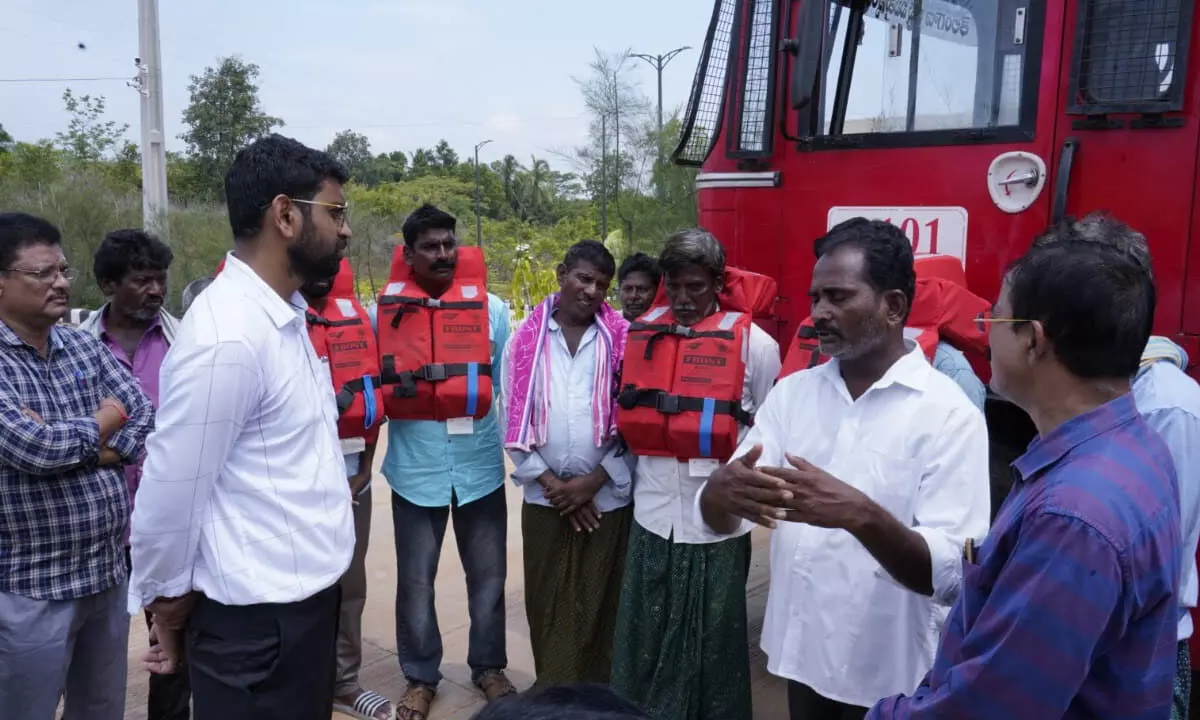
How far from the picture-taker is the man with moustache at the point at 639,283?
365 centimetres

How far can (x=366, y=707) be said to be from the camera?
337cm

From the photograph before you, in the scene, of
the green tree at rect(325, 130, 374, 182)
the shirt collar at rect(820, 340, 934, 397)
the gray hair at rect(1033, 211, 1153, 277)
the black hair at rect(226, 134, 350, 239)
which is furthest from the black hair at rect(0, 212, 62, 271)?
the green tree at rect(325, 130, 374, 182)

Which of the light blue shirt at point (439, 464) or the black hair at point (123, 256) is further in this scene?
the light blue shirt at point (439, 464)

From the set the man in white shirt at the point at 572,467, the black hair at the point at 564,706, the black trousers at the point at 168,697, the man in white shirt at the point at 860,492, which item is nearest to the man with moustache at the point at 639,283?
the man in white shirt at the point at 572,467

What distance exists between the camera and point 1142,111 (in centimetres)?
267

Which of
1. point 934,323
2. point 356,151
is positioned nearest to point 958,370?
point 934,323

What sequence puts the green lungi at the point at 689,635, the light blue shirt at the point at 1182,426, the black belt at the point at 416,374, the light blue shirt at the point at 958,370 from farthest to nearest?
the black belt at the point at 416,374
the green lungi at the point at 689,635
the light blue shirt at the point at 958,370
the light blue shirt at the point at 1182,426

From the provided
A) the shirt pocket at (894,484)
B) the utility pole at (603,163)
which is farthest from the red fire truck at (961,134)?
the utility pole at (603,163)

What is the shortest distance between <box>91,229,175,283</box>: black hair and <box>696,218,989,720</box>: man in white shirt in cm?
226

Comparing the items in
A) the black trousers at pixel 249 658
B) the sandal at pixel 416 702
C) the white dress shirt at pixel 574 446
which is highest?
the white dress shirt at pixel 574 446

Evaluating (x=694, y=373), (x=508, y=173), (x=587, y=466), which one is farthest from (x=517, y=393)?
(x=508, y=173)

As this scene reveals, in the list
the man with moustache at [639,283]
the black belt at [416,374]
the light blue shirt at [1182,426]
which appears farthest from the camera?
the man with moustache at [639,283]

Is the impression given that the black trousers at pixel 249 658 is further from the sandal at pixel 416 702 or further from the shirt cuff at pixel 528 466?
the sandal at pixel 416 702

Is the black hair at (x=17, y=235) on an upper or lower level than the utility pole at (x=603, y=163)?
lower
